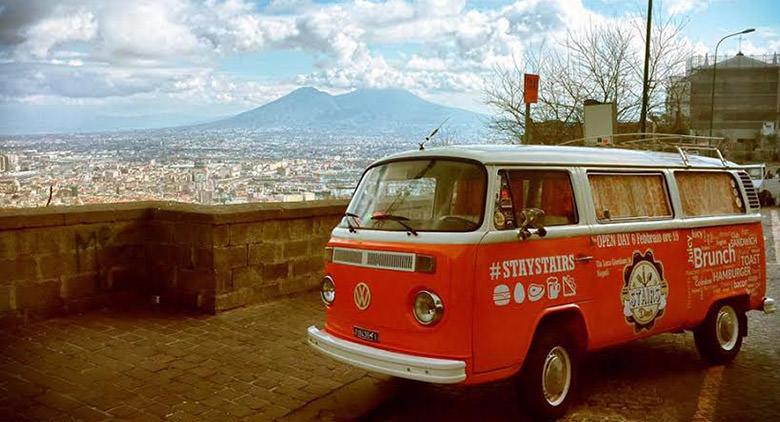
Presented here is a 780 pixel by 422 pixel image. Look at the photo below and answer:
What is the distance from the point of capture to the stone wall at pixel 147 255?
24.5 feet

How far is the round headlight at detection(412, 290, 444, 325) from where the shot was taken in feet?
16.6

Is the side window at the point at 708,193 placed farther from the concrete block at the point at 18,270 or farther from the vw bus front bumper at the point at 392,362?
the concrete block at the point at 18,270

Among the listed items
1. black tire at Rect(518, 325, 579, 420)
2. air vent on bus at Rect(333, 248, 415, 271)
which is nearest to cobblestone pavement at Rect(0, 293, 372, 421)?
air vent on bus at Rect(333, 248, 415, 271)

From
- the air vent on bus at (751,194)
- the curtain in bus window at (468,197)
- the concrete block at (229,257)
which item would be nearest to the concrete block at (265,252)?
the concrete block at (229,257)

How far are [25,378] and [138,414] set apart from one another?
1289 mm

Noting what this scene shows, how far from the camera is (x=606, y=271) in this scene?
6094 millimetres

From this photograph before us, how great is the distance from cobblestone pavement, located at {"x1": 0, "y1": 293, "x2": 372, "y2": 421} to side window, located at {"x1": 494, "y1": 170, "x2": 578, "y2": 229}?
2235mm

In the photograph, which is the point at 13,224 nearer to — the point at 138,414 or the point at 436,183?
the point at 138,414

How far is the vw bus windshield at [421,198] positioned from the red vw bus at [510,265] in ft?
0.04

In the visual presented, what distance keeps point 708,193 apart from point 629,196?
150 centimetres

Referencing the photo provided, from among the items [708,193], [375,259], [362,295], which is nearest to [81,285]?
[362,295]

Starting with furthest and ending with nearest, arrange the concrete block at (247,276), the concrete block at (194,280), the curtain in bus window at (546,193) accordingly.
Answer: the concrete block at (247,276)
the concrete block at (194,280)
the curtain in bus window at (546,193)

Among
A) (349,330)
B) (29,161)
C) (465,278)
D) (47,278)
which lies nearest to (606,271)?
(465,278)

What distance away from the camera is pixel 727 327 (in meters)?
7.59
